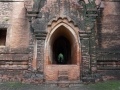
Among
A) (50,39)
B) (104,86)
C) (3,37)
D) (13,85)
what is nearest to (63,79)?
(104,86)

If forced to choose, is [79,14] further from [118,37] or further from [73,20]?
[118,37]

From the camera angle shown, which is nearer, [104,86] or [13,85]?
[104,86]

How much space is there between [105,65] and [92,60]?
51.6 inches

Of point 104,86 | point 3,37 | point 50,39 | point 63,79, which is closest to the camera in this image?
point 104,86

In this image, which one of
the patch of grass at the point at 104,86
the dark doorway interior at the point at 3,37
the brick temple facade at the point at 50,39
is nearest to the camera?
the patch of grass at the point at 104,86

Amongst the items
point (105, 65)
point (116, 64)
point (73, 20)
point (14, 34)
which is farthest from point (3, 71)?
point (116, 64)

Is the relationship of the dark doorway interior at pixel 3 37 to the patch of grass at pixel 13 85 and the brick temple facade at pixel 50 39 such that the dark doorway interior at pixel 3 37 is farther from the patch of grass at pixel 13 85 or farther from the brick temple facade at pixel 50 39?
the patch of grass at pixel 13 85

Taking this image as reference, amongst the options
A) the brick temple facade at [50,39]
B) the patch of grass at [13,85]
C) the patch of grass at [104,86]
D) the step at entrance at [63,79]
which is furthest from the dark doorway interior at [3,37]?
the patch of grass at [104,86]

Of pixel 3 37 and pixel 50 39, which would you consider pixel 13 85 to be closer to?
pixel 50 39

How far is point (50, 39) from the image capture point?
33.6ft

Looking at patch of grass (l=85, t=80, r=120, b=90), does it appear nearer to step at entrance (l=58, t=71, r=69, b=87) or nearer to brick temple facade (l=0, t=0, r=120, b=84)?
brick temple facade (l=0, t=0, r=120, b=84)

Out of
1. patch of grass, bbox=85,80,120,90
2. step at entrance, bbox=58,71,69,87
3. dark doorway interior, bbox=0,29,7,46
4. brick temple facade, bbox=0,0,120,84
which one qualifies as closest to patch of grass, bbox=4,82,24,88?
brick temple facade, bbox=0,0,120,84

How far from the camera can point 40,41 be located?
9719 mm

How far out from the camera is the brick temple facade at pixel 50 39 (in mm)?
9500
